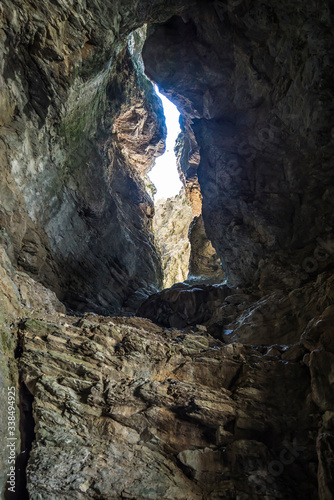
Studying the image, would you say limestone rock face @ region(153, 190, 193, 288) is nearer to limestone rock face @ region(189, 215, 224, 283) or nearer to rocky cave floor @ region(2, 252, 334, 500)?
limestone rock face @ region(189, 215, 224, 283)

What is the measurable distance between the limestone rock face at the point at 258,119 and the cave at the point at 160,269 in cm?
11

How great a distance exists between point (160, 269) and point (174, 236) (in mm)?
18441

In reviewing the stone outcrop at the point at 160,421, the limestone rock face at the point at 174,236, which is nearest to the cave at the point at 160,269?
the stone outcrop at the point at 160,421

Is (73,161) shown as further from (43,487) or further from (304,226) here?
(43,487)

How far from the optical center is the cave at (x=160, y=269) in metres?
8.17

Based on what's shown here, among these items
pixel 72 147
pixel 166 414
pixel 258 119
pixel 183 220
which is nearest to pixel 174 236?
pixel 183 220

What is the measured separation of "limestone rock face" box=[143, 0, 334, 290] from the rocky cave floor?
8.91 meters

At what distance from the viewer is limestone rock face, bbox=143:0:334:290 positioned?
16016 millimetres

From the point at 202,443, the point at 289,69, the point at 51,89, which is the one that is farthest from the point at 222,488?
the point at 289,69

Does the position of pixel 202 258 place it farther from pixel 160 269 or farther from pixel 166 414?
pixel 166 414

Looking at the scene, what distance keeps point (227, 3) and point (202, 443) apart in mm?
22764

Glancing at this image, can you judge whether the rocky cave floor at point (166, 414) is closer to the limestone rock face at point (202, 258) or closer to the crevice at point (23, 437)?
the crevice at point (23, 437)

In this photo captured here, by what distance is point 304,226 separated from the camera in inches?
744

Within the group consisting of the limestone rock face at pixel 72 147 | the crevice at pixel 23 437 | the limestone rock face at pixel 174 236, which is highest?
the limestone rock face at pixel 174 236
